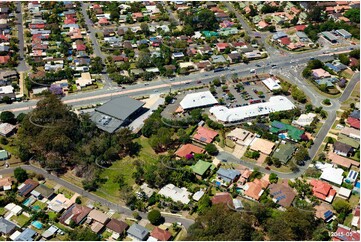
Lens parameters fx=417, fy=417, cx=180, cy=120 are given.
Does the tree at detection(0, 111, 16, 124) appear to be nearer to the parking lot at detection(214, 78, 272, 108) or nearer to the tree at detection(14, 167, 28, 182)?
the tree at detection(14, 167, 28, 182)

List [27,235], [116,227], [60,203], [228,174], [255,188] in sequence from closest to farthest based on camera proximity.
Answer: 1. [27,235]
2. [116,227]
3. [60,203]
4. [255,188]
5. [228,174]

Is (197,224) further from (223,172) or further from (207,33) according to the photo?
(207,33)

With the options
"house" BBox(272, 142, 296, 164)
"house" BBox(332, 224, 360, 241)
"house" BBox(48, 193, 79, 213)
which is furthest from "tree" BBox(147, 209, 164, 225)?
"house" BBox(332, 224, 360, 241)

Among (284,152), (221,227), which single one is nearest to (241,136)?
(284,152)

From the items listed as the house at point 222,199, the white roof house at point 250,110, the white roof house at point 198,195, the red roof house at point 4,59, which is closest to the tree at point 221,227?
the house at point 222,199

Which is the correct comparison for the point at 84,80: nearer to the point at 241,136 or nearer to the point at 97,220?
the point at 241,136

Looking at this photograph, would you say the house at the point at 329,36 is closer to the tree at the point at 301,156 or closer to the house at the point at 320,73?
the house at the point at 320,73
